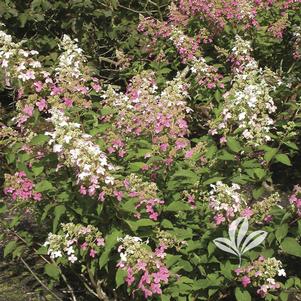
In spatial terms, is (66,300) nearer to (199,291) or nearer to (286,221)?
(199,291)

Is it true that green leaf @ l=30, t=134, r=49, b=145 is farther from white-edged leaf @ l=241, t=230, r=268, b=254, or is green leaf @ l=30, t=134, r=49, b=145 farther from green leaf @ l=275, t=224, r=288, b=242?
green leaf @ l=275, t=224, r=288, b=242

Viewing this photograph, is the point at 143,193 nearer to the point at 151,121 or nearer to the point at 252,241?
the point at 151,121

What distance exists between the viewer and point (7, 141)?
347 centimetres

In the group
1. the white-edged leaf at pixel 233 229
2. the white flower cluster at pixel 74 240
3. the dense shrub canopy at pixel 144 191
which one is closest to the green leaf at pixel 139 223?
the dense shrub canopy at pixel 144 191

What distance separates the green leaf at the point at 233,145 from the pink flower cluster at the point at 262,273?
0.62 metres

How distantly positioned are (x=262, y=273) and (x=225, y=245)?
0.25m

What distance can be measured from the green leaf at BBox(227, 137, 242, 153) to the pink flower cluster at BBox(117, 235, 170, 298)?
2.66ft

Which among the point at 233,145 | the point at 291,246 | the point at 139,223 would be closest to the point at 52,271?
the point at 139,223

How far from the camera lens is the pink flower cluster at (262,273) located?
2762mm

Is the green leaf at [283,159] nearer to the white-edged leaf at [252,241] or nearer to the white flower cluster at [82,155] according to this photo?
the white-edged leaf at [252,241]

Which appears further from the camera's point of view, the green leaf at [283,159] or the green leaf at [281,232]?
the green leaf at [283,159]

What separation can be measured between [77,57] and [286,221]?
1.62 m

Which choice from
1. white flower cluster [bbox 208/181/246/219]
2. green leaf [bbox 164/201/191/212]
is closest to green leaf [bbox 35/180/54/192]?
green leaf [bbox 164/201/191/212]

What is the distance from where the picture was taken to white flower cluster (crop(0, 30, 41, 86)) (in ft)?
10.1
